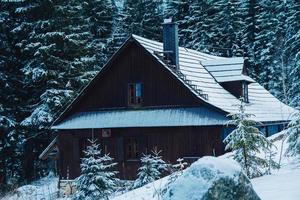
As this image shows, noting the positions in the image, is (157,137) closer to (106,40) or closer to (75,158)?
(75,158)

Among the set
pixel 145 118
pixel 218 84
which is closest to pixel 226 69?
pixel 218 84

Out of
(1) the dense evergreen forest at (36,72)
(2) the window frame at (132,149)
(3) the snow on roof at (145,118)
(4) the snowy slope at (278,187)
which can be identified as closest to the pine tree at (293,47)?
(1) the dense evergreen forest at (36,72)

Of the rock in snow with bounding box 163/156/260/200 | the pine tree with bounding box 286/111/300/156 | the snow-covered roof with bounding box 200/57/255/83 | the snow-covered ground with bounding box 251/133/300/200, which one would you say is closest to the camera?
the rock in snow with bounding box 163/156/260/200

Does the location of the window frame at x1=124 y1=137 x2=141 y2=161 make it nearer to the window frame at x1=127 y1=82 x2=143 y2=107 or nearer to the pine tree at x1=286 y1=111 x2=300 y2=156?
the window frame at x1=127 y1=82 x2=143 y2=107

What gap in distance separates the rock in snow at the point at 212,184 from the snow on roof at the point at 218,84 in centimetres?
1490

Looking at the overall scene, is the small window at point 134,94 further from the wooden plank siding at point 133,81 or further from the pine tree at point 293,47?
the pine tree at point 293,47

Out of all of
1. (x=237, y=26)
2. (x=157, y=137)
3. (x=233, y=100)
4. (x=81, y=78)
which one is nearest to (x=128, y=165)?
(x=157, y=137)

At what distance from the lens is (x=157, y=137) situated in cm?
2281

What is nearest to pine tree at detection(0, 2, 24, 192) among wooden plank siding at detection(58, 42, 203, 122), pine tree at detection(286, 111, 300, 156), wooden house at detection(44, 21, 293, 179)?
wooden house at detection(44, 21, 293, 179)

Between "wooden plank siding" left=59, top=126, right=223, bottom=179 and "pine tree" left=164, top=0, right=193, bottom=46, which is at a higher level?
"pine tree" left=164, top=0, right=193, bottom=46

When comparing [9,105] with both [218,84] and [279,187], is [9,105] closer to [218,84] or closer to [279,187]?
[218,84]

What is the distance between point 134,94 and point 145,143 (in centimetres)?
270

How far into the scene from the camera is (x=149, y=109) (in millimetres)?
23281

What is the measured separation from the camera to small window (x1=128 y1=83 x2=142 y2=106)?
77.8ft
